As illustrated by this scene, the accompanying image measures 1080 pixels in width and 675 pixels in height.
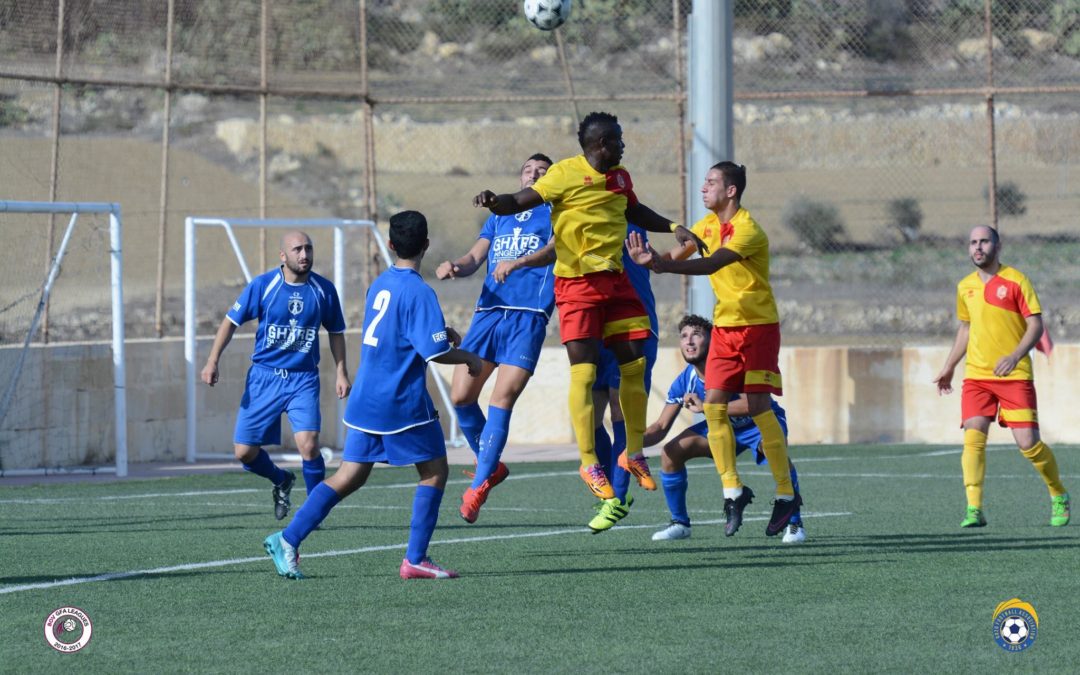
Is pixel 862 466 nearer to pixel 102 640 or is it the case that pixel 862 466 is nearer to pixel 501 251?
pixel 501 251

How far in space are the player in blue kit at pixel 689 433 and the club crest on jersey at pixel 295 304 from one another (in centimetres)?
273

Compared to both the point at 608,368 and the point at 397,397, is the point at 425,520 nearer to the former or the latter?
the point at 397,397

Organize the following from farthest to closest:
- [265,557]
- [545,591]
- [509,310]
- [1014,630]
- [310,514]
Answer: [509,310] < [265,557] < [310,514] < [545,591] < [1014,630]

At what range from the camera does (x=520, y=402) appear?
19.0 metres

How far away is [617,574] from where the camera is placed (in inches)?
324

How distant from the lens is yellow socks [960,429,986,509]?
34.5ft

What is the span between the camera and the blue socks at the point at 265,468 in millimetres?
11602

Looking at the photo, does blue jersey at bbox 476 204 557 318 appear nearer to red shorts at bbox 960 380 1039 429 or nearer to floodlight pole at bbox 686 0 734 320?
red shorts at bbox 960 380 1039 429

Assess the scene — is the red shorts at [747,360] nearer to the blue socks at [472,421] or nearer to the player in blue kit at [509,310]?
the player in blue kit at [509,310]

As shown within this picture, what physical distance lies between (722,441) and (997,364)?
2.11 meters

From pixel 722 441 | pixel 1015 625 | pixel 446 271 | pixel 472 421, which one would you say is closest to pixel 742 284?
pixel 722 441

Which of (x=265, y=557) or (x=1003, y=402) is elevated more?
(x=1003, y=402)

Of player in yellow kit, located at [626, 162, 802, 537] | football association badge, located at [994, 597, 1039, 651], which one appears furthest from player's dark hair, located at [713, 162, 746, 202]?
football association badge, located at [994, 597, 1039, 651]

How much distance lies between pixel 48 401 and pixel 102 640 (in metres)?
9.89
